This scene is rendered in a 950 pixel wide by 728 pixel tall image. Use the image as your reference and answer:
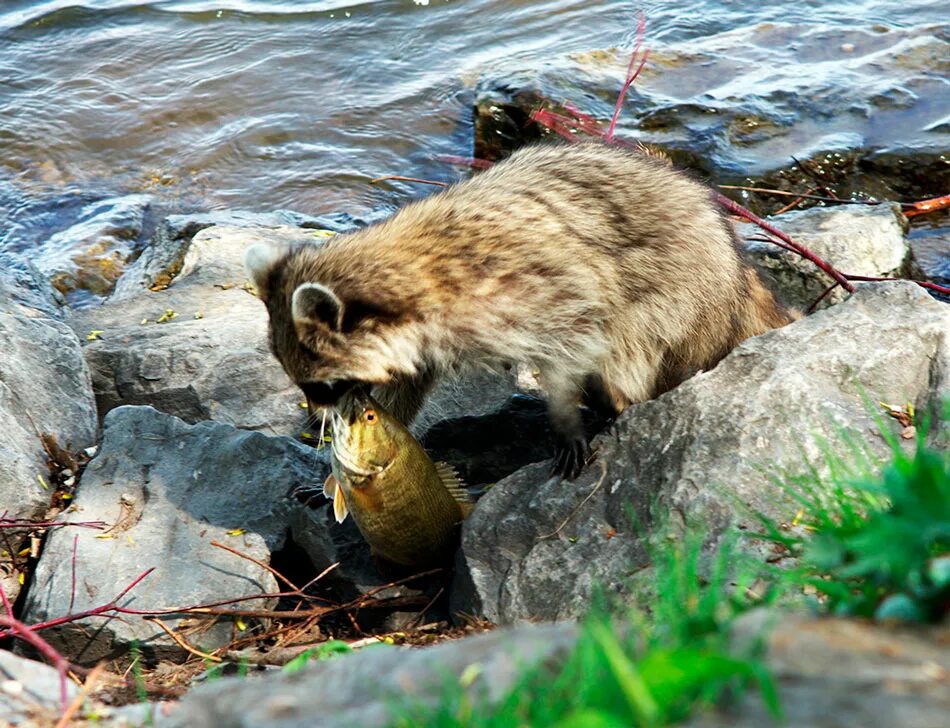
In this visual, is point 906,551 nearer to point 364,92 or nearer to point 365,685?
point 365,685

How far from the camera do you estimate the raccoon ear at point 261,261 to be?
4.51 metres

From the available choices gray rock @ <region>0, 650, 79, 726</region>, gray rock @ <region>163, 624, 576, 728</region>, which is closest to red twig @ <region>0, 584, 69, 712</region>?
gray rock @ <region>0, 650, 79, 726</region>

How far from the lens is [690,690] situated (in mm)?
1798

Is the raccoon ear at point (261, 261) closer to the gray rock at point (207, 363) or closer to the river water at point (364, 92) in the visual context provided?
the gray rock at point (207, 363)

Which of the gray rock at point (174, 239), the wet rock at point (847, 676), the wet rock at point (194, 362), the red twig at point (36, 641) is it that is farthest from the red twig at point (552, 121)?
the wet rock at point (847, 676)

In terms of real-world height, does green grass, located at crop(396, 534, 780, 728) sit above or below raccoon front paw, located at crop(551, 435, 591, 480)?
above

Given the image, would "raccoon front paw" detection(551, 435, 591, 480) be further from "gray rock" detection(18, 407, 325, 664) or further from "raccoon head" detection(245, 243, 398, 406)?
"gray rock" detection(18, 407, 325, 664)

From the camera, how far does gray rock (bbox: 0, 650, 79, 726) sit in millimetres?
2729

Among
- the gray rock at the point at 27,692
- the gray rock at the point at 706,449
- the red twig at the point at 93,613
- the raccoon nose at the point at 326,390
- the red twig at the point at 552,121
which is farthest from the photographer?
the red twig at the point at 552,121

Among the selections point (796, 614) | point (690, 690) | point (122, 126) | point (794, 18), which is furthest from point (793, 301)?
point (122, 126)

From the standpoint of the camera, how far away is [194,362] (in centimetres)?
601

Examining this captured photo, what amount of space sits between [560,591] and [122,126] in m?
8.09

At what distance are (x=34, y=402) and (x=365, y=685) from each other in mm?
3553

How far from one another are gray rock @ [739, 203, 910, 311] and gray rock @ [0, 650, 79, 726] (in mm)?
4472
